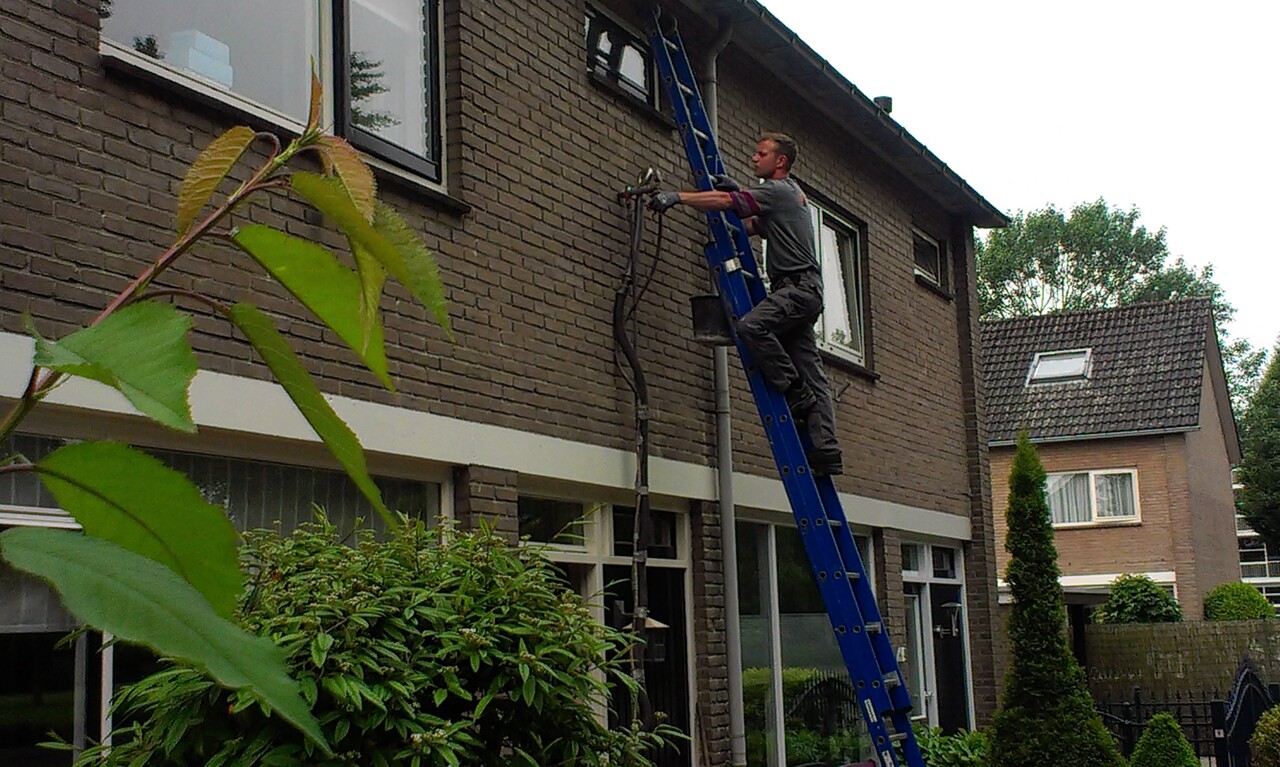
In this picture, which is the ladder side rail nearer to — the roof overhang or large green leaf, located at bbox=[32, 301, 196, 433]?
the roof overhang

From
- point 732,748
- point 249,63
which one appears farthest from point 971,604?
point 249,63

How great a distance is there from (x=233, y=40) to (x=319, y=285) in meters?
6.03

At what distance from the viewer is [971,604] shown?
15000mm

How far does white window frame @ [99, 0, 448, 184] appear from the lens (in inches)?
231

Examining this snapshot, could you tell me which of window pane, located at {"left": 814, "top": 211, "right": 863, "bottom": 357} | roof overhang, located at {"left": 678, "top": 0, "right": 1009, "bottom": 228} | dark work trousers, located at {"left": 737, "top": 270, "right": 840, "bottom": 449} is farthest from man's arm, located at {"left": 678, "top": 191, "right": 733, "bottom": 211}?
window pane, located at {"left": 814, "top": 211, "right": 863, "bottom": 357}

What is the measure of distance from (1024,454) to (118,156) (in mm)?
9436

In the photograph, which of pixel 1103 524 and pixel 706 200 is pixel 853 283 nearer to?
pixel 706 200

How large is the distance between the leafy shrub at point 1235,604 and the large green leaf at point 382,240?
31683 mm

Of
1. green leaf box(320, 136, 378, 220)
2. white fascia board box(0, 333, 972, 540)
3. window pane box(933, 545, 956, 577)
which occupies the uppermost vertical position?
white fascia board box(0, 333, 972, 540)

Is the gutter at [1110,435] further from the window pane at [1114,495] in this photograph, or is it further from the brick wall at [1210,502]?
the window pane at [1114,495]

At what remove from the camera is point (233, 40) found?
6430 mm

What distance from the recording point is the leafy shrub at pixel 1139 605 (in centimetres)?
2689

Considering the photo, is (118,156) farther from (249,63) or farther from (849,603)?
(849,603)

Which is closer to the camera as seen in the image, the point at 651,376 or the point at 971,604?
the point at 651,376
